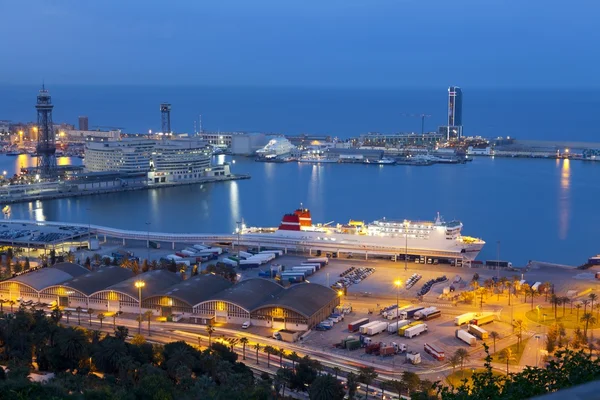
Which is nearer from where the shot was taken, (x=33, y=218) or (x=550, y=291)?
(x=550, y=291)

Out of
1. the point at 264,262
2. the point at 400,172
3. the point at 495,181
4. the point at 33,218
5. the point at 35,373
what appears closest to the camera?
the point at 35,373

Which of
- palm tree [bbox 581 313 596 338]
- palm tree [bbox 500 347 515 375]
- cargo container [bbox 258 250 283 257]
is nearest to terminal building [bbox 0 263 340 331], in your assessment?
palm tree [bbox 500 347 515 375]

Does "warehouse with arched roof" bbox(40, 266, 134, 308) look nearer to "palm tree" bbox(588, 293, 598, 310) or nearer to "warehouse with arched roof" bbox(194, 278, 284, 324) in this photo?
"warehouse with arched roof" bbox(194, 278, 284, 324)

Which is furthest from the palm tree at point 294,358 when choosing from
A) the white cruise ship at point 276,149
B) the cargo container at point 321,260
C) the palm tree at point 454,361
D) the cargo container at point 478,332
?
the white cruise ship at point 276,149

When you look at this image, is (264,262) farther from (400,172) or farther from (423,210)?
(400,172)

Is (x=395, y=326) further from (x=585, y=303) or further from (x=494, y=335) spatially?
(x=585, y=303)

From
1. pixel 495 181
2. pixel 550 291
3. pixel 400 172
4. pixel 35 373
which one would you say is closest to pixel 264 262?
pixel 550 291
